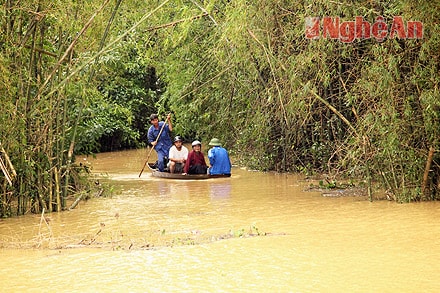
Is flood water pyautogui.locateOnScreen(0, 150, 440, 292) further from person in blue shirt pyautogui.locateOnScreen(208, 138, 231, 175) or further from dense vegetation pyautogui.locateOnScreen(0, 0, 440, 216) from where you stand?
person in blue shirt pyautogui.locateOnScreen(208, 138, 231, 175)

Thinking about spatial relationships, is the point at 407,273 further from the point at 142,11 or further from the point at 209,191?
the point at 142,11

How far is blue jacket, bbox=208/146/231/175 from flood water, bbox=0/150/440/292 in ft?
9.11

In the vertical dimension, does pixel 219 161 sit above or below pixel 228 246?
above

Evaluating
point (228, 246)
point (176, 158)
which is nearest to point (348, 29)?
point (228, 246)

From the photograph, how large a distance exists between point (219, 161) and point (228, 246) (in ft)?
24.3

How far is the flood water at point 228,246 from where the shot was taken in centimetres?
704

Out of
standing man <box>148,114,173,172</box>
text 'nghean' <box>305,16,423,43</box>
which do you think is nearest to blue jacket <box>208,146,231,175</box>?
standing man <box>148,114,173,172</box>

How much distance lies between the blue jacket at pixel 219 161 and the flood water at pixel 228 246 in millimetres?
2778

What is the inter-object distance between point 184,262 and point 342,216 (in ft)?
10.4

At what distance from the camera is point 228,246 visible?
8.48 metres

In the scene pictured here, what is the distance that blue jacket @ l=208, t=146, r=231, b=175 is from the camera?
1583 centimetres

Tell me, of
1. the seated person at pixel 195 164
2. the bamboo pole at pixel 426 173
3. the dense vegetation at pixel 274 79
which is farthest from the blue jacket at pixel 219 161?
the bamboo pole at pixel 426 173

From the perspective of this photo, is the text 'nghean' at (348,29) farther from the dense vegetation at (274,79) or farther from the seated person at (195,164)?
the seated person at (195,164)

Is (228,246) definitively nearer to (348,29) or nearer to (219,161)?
(348,29)
